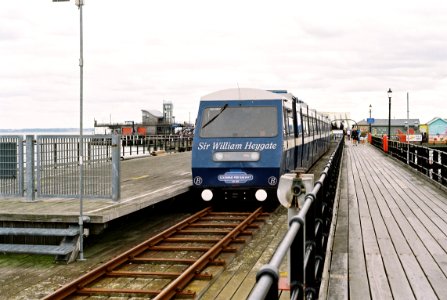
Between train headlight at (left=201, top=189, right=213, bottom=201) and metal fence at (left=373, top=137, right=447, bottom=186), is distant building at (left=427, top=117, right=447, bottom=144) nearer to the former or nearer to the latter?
metal fence at (left=373, top=137, right=447, bottom=186)

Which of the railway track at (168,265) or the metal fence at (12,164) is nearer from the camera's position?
the railway track at (168,265)

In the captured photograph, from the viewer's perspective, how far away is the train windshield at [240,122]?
13586mm

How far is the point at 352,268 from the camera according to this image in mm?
5980


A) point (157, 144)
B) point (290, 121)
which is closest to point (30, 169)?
point (290, 121)

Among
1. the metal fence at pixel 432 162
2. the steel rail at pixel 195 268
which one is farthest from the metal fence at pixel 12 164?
the metal fence at pixel 432 162

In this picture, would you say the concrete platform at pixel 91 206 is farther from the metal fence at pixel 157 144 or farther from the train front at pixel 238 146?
the metal fence at pixel 157 144

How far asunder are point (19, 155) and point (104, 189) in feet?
6.31

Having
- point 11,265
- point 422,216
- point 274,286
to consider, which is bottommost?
point 11,265

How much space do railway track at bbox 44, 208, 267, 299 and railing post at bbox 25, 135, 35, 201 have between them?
9.57 ft

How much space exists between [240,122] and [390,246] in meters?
7.04

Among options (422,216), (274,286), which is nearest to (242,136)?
(422,216)

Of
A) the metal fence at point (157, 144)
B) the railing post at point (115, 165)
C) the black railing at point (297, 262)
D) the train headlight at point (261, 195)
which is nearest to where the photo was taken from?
the black railing at point (297, 262)

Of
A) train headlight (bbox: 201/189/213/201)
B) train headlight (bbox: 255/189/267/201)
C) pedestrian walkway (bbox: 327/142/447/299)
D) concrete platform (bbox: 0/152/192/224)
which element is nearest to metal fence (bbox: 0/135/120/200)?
concrete platform (bbox: 0/152/192/224)

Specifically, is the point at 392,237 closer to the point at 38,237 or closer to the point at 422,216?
the point at 422,216
